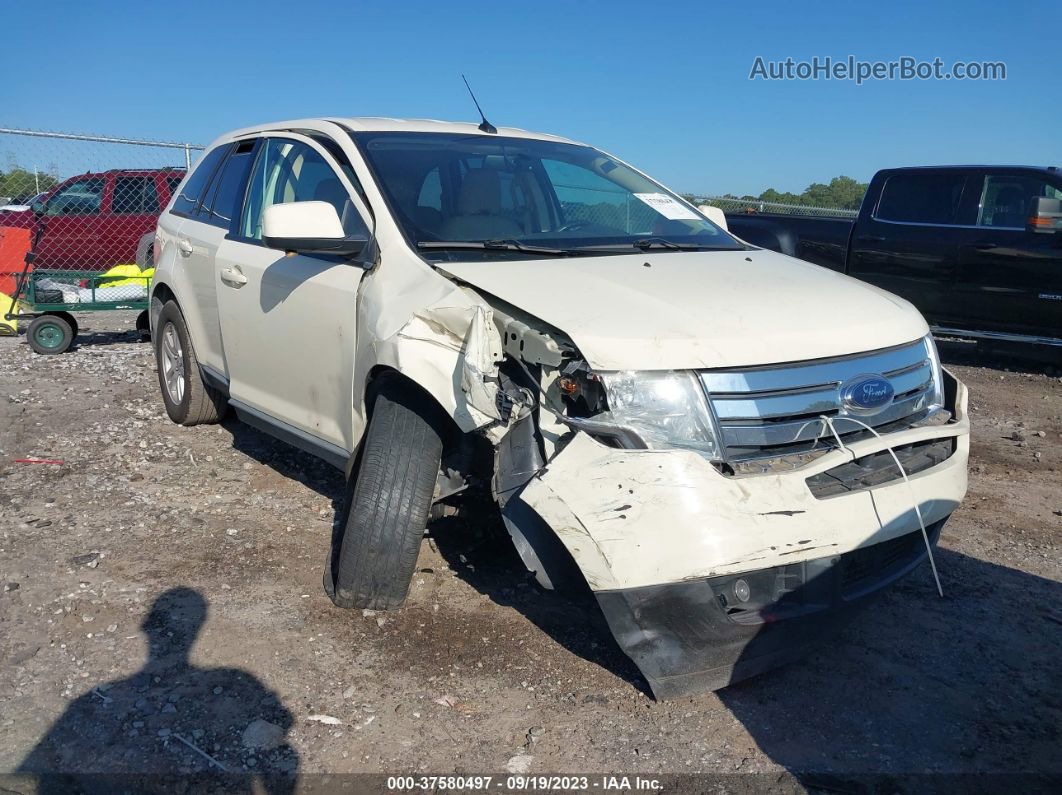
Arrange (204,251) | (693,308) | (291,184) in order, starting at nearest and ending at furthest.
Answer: (693,308)
(291,184)
(204,251)

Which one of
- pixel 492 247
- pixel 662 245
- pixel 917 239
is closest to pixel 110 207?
pixel 917 239

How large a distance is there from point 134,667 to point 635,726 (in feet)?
5.63

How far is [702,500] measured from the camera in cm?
258

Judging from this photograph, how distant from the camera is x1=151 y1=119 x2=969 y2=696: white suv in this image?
8.68ft

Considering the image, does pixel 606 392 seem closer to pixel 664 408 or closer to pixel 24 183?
pixel 664 408

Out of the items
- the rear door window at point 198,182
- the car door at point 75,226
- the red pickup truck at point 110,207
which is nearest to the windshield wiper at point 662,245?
the rear door window at point 198,182

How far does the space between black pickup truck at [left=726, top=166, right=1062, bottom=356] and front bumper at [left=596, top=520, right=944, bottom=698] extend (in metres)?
5.82

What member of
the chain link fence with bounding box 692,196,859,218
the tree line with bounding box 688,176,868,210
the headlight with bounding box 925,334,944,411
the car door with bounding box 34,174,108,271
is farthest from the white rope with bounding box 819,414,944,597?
the tree line with bounding box 688,176,868,210

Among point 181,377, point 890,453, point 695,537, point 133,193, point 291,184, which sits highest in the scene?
point 291,184

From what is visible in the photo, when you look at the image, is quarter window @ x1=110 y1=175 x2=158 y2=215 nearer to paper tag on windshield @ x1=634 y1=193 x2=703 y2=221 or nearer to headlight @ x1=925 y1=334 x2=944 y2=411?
paper tag on windshield @ x1=634 y1=193 x2=703 y2=221

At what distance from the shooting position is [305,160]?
4414 millimetres

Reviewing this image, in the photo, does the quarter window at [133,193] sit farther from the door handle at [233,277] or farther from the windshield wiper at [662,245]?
the windshield wiper at [662,245]

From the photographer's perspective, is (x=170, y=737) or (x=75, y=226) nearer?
(x=170, y=737)

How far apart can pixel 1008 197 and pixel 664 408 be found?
7329 mm
